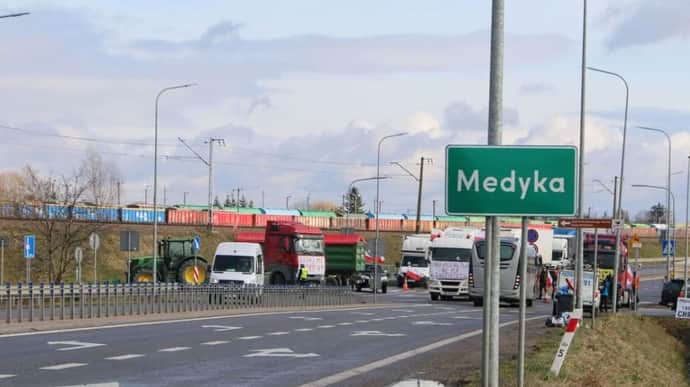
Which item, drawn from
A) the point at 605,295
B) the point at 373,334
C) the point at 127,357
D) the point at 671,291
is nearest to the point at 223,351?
Answer: the point at 127,357

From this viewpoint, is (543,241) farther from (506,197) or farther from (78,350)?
(506,197)

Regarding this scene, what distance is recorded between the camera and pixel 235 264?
52375mm

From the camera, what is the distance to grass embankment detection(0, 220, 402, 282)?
248 ft

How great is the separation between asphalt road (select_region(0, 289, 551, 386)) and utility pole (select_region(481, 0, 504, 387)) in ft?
20.6

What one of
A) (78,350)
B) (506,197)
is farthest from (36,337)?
(506,197)

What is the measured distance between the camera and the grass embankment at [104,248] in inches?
2975

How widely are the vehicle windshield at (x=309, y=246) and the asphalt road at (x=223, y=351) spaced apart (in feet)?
82.4

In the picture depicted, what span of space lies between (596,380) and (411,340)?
994 centimetres

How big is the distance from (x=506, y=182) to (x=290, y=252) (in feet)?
168

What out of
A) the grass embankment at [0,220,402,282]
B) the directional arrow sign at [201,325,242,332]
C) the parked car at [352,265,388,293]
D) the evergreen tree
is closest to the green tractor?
the grass embankment at [0,220,402,282]

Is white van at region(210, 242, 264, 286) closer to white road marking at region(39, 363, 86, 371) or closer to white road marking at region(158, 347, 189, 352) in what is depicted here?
white road marking at region(158, 347, 189, 352)

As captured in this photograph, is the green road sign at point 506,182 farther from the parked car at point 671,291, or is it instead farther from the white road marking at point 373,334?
the parked car at point 671,291

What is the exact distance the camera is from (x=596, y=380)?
18703mm

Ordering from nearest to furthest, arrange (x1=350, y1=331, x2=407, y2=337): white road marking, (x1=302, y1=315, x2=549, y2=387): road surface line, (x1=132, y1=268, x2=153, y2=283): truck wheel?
1. (x1=302, y1=315, x2=549, y2=387): road surface line
2. (x1=350, y1=331, x2=407, y2=337): white road marking
3. (x1=132, y1=268, x2=153, y2=283): truck wheel
